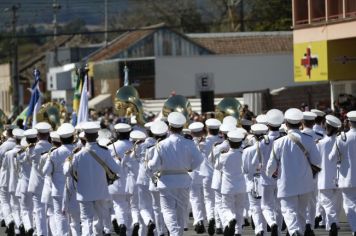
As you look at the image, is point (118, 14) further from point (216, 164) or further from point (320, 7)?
point (216, 164)

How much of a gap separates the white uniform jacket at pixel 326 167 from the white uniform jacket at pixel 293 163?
2.06 m

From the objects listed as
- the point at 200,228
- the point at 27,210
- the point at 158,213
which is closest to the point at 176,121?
the point at 158,213

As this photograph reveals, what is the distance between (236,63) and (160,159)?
42811 millimetres

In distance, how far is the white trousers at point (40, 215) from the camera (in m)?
17.7

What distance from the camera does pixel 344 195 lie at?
55.6ft

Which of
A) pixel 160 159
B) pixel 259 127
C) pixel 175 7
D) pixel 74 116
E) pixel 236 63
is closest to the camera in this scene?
pixel 160 159

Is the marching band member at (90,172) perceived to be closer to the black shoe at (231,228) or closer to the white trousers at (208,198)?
the black shoe at (231,228)

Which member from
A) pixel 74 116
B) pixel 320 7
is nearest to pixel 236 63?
pixel 320 7

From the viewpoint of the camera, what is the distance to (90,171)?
15.6 metres

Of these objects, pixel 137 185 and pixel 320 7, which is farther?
pixel 320 7

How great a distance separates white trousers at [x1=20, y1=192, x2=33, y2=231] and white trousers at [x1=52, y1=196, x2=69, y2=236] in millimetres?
2030

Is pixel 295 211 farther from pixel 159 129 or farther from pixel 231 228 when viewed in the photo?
pixel 159 129

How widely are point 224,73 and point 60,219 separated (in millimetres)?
41903

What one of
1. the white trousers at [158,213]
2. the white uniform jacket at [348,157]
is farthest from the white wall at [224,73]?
the white uniform jacket at [348,157]
